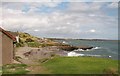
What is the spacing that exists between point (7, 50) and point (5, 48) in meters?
0.53

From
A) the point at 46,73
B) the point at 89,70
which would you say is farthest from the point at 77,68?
the point at 46,73

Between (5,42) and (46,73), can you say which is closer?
(46,73)

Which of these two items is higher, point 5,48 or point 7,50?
point 5,48

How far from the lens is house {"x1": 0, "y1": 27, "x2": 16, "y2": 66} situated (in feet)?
Result: 116

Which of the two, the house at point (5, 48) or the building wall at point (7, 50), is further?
the building wall at point (7, 50)

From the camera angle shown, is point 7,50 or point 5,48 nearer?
point 5,48

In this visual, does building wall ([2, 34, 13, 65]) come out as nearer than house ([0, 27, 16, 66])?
No

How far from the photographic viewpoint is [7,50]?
37.0 meters

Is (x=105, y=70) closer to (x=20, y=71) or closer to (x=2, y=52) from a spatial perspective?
(x=20, y=71)

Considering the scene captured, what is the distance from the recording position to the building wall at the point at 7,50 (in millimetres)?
35938

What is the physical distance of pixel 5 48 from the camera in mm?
36531

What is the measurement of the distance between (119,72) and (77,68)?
4463 mm

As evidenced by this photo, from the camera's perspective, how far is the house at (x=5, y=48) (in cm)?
3550

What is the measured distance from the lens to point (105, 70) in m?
29.8
